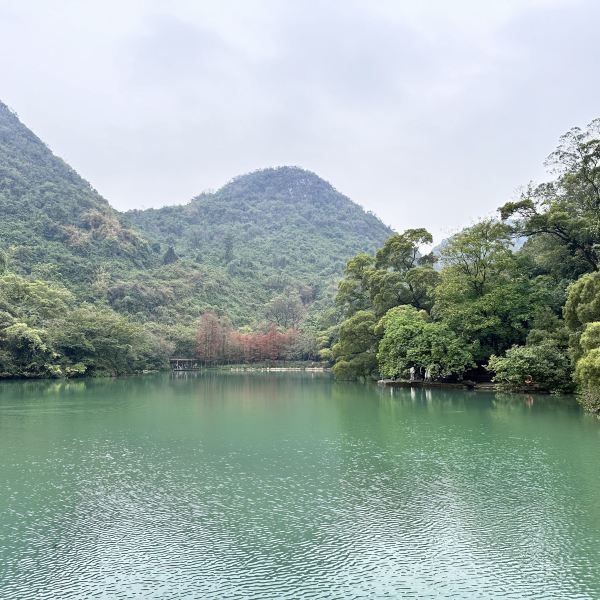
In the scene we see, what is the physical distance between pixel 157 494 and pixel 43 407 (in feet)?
59.6

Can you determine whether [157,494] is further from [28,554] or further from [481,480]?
[481,480]

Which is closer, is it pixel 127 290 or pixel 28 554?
pixel 28 554

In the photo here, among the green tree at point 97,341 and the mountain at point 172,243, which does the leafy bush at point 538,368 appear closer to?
the green tree at point 97,341

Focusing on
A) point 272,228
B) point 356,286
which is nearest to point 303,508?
point 356,286

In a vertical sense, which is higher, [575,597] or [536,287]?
[536,287]

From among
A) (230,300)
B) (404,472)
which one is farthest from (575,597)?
(230,300)

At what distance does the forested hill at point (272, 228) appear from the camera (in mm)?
116188

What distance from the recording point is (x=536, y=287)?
33250mm

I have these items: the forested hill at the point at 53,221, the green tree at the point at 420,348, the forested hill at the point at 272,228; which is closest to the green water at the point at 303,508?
the green tree at the point at 420,348

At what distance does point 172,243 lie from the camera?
123 m

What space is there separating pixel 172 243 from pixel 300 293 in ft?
119

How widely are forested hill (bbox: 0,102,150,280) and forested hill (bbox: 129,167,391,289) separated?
62.0ft

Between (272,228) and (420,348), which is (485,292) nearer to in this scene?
(420,348)

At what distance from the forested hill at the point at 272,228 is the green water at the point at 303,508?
3477 inches
